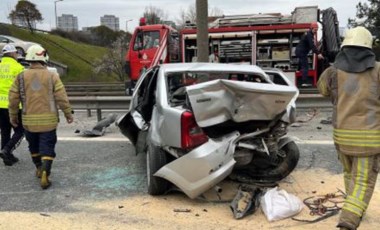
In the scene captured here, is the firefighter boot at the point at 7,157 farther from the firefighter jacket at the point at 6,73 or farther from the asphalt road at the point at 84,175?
the firefighter jacket at the point at 6,73

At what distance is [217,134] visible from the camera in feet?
16.0

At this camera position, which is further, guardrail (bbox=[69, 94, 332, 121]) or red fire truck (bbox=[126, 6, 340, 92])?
red fire truck (bbox=[126, 6, 340, 92])

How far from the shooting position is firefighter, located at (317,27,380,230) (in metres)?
3.84

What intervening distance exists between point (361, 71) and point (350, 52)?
0.66 ft

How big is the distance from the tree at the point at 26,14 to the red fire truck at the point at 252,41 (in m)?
43.0

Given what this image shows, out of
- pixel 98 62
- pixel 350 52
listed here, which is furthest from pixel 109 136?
pixel 98 62

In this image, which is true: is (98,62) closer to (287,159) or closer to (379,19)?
(379,19)

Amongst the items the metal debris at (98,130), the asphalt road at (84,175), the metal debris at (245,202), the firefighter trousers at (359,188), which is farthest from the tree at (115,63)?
the firefighter trousers at (359,188)

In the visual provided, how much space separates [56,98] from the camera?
5.86 metres

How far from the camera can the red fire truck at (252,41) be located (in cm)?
1402

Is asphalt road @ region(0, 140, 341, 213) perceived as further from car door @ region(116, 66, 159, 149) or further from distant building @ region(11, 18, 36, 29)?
distant building @ region(11, 18, 36, 29)

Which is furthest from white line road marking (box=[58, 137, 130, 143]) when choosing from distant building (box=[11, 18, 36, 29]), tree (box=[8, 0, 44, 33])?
distant building (box=[11, 18, 36, 29])

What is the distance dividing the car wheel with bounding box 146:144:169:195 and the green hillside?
38.2 m

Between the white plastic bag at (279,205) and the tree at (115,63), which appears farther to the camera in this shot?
the tree at (115,63)
